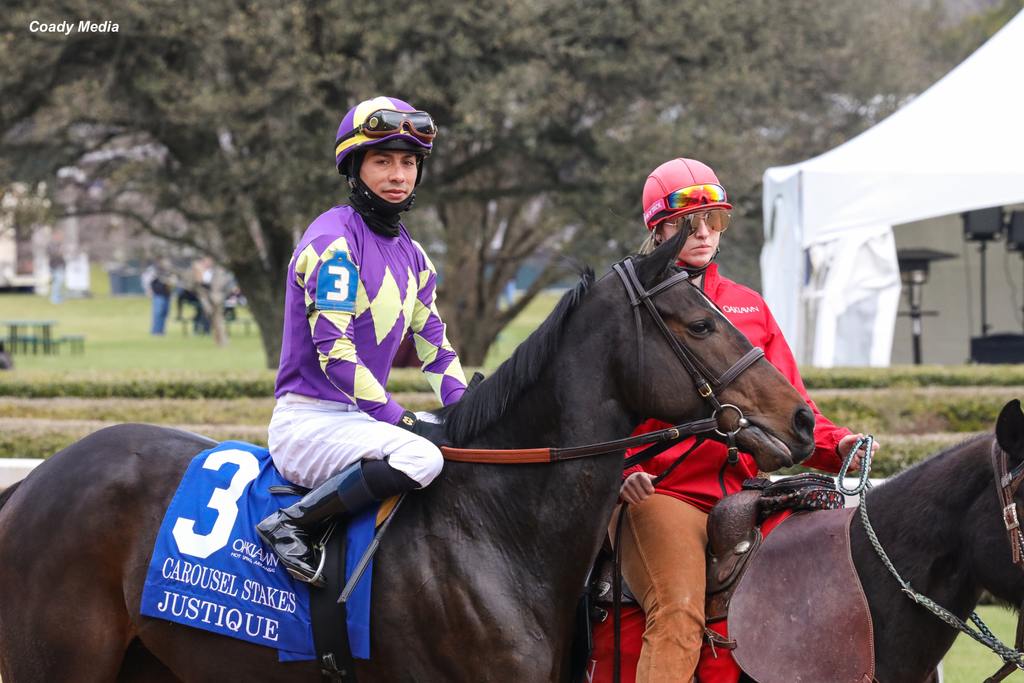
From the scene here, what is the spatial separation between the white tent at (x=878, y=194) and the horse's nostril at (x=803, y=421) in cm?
793

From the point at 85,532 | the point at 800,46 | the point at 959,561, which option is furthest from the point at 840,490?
the point at 800,46

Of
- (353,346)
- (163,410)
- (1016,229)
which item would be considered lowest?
(163,410)

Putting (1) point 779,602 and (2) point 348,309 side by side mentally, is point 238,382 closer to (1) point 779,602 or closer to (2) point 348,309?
(2) point 348,309

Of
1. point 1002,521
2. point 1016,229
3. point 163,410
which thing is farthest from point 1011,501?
point 1016,229

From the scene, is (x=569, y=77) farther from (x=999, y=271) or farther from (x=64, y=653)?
(x=64, y=653)

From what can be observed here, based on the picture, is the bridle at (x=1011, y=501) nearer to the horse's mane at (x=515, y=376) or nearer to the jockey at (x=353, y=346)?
the horse's mane at (x=515, y=376)

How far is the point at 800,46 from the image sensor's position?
54.7 feet

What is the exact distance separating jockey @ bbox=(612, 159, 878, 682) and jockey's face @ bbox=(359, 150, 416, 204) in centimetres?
73

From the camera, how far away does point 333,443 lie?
3273mm

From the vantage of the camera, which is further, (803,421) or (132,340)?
(132,340)

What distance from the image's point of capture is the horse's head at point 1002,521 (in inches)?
116

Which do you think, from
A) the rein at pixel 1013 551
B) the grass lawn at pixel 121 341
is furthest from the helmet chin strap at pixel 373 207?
the grass lawn at pixel 121 341

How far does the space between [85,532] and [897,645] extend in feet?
7.41

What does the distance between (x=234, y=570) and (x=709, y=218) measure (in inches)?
67.2
